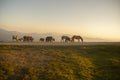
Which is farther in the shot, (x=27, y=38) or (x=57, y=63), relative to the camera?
(x=27, y=38)

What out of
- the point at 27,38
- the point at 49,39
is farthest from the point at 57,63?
the point at 27,38

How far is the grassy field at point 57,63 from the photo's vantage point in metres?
25.7

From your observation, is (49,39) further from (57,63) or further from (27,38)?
(57,63)

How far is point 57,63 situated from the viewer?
29.0m

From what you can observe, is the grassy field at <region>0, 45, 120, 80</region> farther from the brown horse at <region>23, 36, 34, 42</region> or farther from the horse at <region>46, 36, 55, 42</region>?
the brown horse at <region>23, 36, 34, 42</region>

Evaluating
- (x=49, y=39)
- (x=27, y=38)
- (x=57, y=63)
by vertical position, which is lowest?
(x=57, y=63)

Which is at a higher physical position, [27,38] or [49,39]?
[27,38]

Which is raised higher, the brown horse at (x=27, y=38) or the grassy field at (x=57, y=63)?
the brown horse at (x=27, y=38)

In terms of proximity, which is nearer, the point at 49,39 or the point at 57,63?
the point at 57,63

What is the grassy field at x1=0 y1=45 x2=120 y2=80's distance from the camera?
2573cm

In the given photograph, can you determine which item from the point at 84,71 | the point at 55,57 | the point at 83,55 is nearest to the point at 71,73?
the point at 84,71

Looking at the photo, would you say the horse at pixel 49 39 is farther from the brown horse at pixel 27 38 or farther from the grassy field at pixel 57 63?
the grassy field at pixel 57 63

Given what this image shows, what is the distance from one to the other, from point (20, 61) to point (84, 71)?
8.53 metres

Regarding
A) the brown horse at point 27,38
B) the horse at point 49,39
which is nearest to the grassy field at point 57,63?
the horse at point 49,39
